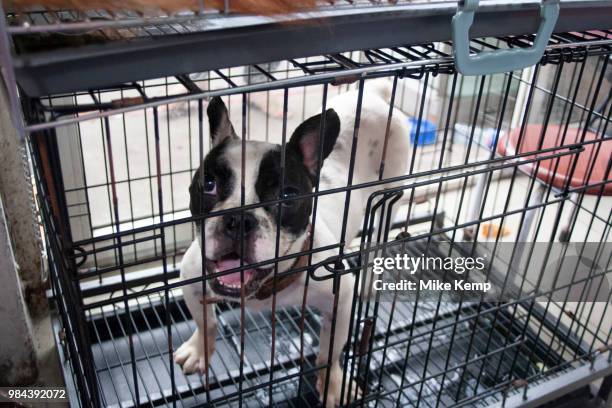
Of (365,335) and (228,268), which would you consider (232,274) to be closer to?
(228,268)

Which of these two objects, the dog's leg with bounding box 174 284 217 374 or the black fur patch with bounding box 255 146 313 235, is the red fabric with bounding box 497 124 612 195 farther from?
the dog's leg with bounding box 174 284 217 374

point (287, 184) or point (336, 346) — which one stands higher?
point (287, 184)

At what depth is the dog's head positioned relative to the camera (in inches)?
35.6

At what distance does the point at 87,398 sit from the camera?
2.96ft

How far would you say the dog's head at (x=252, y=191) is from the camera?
0.90 metres

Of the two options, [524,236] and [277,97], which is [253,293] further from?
[277,97]

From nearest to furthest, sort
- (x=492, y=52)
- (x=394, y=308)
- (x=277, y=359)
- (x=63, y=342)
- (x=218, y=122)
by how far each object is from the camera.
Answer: (x=492, y=52) → (x=218, y=122) → (x=394, y=308) → (x=63, y=342) → (x=277, y=359)

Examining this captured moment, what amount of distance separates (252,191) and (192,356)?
53cm

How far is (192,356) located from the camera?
1.30 m

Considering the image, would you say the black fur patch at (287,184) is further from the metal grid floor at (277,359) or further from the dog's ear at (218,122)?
the metal grid floor at (277,359)

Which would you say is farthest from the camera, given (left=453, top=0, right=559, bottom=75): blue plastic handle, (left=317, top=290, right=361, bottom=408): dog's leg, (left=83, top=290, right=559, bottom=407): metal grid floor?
(left=83, top=290, right=559, bottom=407): metal grid floor

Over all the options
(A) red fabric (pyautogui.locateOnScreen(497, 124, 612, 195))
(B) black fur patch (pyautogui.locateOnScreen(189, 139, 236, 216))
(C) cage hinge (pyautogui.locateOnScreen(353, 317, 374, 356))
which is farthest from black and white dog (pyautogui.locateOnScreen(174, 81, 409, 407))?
(A) red fabric (pyautogui.locateOnScreen(497, 124, 612, 195))

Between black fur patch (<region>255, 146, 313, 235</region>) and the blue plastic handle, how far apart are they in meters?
0.32

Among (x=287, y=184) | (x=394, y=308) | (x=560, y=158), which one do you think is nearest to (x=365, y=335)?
(x=394, y=308)
